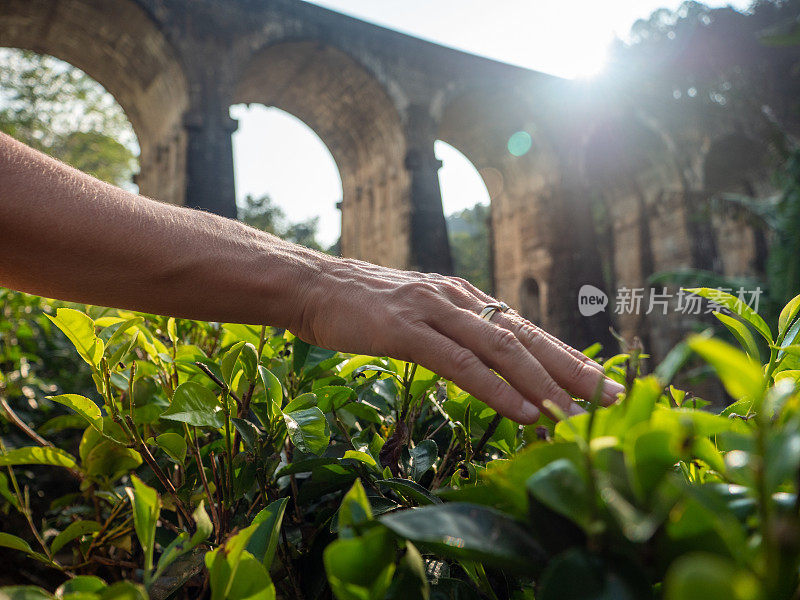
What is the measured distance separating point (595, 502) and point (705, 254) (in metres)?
13.2

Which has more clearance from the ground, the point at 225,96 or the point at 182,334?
the point at 225,96

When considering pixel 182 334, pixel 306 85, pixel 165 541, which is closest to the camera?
pixel 165 541

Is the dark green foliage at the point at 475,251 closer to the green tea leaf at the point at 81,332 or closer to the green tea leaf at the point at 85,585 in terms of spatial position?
A: the green tea leaf at the point at 81,332

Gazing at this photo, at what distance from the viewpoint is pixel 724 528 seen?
9.5 inches

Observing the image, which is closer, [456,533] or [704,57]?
[456,533]

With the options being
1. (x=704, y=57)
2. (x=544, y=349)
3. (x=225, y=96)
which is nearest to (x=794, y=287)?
(x=544, y=349)

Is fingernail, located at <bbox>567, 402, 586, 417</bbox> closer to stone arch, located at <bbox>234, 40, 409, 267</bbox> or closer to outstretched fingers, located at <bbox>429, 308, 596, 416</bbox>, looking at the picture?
outstretched fingers, located at <bbox>429, 308, 596, 416</bbox>

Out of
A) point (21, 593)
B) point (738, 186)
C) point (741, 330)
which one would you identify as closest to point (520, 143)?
point (738, 186)

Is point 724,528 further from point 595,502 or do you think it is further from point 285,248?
point 285,248

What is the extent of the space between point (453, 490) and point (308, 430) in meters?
0.22

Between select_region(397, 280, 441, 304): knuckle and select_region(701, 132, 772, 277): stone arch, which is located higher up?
select_region(701, 132, 772, 277): stone arch

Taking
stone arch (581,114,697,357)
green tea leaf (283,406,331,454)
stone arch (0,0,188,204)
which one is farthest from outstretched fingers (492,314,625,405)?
stone arch (581,114,697,357)

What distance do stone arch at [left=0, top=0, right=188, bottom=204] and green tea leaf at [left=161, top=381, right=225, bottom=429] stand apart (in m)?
7.12

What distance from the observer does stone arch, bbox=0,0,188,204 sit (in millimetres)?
7367
